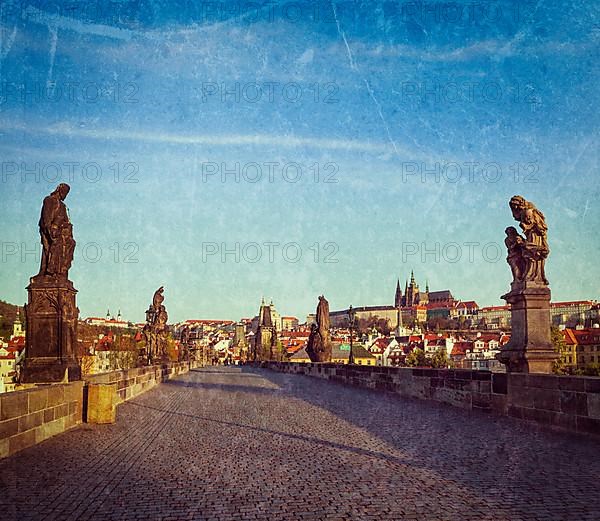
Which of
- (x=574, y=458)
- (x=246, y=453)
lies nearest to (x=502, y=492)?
(x=574, y=458)

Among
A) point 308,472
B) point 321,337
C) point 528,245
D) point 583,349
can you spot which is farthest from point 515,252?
point 583,349

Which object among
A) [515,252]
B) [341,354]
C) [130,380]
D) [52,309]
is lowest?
[341,354]

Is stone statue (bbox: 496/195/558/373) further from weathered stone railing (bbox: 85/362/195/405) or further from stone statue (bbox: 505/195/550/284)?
weathered stone railing (bbox: 85/362/195/405)

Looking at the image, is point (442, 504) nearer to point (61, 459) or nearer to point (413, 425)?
point (61, 459)

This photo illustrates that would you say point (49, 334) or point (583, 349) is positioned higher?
point (49, 334)

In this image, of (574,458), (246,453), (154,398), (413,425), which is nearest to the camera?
(574,458)

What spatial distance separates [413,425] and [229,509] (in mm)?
5784

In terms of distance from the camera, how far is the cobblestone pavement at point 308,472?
477cm

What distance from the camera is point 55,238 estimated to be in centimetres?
1084

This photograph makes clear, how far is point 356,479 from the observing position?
5.86 m

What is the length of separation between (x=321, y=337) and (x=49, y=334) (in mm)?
23495

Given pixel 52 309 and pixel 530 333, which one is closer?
pixel 52 309

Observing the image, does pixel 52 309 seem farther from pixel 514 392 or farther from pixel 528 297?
pixel 528 297

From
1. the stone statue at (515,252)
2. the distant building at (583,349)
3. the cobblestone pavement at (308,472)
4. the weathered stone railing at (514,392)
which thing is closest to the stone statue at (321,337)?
the distant building at (583,349)
